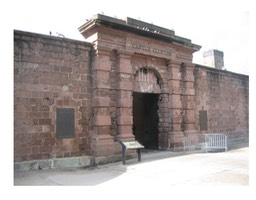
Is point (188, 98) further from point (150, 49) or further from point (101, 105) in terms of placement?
point (101, 105)

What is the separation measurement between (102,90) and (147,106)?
3496 mm

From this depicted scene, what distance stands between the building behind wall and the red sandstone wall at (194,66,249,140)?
0.34 metres

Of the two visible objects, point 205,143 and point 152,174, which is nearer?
point 152,174

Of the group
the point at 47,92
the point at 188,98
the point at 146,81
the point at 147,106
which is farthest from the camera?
the point at 147,106

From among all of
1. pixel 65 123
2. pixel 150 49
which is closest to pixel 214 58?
pixel 150 49

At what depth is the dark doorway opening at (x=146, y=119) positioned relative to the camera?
1081 cm

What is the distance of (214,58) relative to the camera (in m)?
15.1

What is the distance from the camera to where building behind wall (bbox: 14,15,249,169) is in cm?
724

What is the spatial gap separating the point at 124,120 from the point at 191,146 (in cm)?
360

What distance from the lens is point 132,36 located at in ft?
29.7

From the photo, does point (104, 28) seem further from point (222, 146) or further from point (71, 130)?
point (222, 146)

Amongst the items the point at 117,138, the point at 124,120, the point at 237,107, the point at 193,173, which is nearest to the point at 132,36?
the point at 124,120

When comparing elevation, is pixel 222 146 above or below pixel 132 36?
below

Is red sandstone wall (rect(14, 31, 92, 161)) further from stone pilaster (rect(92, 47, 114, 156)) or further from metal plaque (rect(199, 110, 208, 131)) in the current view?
metal plaque (rect(199, 110, 208, 131))
